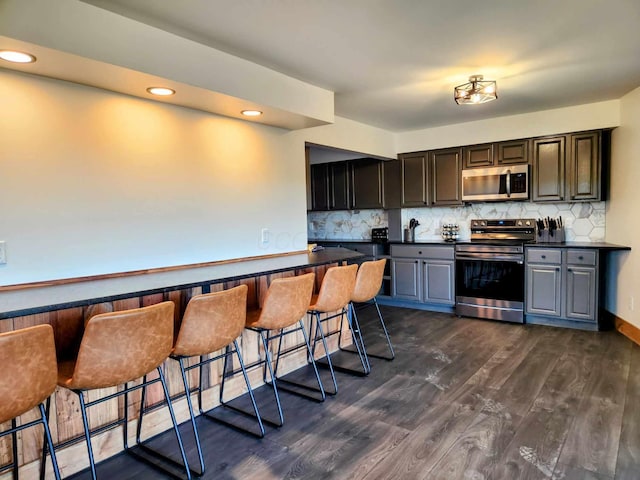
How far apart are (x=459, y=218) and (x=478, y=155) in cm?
90

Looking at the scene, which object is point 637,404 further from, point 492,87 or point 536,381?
point 492,87

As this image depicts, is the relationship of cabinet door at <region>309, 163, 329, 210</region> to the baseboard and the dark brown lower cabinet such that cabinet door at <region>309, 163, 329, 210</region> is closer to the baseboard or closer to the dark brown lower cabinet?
the dark brown lower cabinet

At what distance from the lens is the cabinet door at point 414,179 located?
5441mm

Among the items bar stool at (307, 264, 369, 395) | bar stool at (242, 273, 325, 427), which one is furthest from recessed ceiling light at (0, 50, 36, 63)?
bar stool at (307, 264, 369, 395)

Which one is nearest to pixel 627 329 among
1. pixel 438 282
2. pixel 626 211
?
pixel 626 211

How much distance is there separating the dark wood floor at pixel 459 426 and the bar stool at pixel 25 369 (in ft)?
2.48

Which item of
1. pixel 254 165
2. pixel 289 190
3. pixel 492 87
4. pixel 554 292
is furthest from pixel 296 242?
pixel 554 292

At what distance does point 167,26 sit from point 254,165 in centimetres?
142

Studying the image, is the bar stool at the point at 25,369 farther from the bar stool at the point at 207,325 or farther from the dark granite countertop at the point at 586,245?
the dark granite countertop at the point at 586,245

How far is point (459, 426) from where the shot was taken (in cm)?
242

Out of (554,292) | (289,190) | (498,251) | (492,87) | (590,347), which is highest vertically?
(492,87)

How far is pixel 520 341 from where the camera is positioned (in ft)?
13.1

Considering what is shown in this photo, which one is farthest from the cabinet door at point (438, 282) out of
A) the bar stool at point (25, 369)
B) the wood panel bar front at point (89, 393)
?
the bar stool at point (25, 369)

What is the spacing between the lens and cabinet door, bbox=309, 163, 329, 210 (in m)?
6.25
